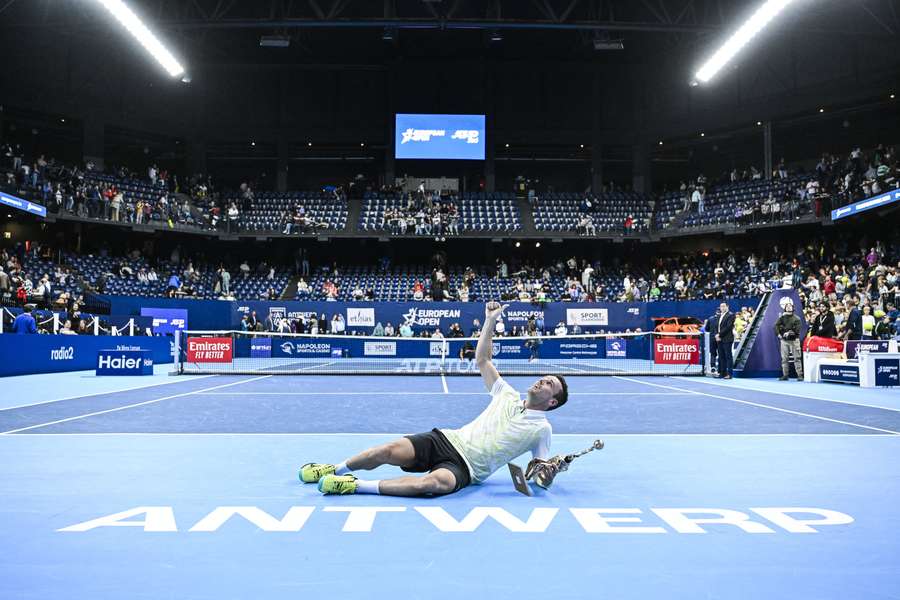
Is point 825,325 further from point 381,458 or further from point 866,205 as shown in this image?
point 381,458

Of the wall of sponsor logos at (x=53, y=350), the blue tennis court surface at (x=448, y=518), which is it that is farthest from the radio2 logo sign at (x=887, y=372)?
the wall of sponsor logos at (x=53, y=350)

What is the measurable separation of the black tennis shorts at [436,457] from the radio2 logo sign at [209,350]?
18.3 meters

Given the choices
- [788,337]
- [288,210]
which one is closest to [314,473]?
[788,337]

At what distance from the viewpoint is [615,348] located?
33.5 meters

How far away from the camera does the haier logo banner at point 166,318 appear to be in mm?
32188

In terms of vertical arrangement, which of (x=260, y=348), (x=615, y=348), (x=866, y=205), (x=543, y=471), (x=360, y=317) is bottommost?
(x=260, y=348)

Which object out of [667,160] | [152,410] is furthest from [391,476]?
[667,160]

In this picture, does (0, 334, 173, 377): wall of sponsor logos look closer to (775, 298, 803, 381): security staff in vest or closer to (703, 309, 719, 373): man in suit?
(703, 309, 719, 373): man in suit

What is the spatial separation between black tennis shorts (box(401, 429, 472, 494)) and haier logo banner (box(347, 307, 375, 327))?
3079 cm

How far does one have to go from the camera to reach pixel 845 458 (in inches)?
247

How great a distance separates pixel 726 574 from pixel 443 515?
68.3 inches

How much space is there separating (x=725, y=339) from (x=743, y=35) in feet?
53.5

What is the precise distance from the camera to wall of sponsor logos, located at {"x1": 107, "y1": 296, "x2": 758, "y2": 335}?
3553 cm

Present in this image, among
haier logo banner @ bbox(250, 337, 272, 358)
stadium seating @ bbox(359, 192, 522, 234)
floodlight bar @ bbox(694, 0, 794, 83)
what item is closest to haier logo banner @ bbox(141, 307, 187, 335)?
haier logo banner @ bbox(250, 337, 272, 358)
